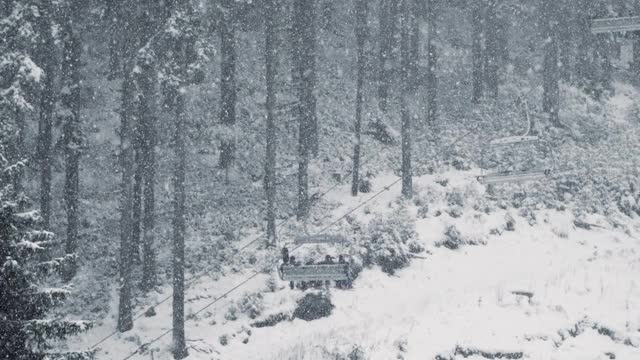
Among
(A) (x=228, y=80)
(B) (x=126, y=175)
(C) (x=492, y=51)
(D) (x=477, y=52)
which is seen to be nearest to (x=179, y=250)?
(B) (x=126, y=175)

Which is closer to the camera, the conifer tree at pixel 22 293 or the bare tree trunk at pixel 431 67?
the conifer tree at pixel 22 293

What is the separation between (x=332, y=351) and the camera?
1561 cm

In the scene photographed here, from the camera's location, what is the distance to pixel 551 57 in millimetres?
33156

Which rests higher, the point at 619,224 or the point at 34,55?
the point at 34,55

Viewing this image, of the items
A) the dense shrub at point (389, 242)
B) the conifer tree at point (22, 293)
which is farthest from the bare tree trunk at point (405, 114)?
the conifer tree at point (22, 293)

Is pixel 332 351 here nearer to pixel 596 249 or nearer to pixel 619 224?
pixel 596 249

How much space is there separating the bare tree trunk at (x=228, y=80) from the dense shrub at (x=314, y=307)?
1036cm

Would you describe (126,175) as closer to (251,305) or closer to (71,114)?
(71,114)

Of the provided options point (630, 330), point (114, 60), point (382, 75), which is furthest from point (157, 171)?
point (630, 330)

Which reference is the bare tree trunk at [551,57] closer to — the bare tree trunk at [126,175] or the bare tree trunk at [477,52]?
the bare tree trunk at [477,52]

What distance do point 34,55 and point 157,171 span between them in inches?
318

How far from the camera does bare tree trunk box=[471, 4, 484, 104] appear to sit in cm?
3538

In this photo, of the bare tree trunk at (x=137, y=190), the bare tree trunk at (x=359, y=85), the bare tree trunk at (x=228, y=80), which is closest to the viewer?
the bare tree trunk at (x=137, y=190)

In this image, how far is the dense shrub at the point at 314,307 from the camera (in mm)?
18797
